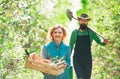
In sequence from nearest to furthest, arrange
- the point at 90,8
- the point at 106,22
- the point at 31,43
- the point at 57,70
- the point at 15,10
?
the point at 57,70, the point at 15,10, the point at 106,22, the point at 90,8, the point at 31,43

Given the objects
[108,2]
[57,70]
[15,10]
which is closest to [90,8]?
[108,2]

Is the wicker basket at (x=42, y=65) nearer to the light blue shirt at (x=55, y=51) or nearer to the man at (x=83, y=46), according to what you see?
the light blue shirt at (x=55, y=51)

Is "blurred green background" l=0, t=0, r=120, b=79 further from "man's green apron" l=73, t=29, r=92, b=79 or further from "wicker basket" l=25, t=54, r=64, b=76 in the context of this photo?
"man's green apron" l=73, t=29, r=92, b=79

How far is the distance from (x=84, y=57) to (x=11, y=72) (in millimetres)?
2062

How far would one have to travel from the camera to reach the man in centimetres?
916

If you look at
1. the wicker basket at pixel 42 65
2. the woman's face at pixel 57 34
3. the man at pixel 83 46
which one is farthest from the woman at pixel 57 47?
the man at pixel 83 46

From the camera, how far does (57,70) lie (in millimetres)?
6824

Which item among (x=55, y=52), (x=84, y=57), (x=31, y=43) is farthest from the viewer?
(x=31, y=43)

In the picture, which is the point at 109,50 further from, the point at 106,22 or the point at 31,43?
the point at 31,43

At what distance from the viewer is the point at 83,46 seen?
9.21 m

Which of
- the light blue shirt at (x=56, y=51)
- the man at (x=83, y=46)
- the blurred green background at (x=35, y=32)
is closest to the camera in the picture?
the light blue shirt at (x=56, y=51)

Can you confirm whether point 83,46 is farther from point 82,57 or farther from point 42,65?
point 42,65

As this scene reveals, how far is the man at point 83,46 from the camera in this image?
9164mm

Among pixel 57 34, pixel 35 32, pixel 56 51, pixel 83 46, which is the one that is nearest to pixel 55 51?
pixel 56 51
